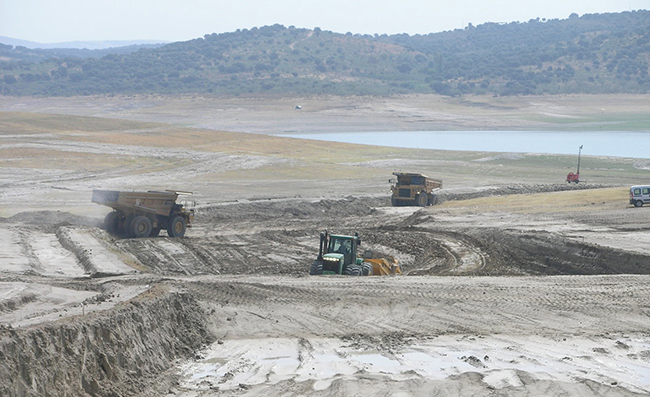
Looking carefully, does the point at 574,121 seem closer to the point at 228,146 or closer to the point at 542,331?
the point at 228,146

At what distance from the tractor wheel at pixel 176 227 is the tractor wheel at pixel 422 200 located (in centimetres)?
1545

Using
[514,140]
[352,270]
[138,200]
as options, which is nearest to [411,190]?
[138,200]

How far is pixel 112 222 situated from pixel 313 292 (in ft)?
45.2

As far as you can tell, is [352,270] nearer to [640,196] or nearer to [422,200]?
[640,196]

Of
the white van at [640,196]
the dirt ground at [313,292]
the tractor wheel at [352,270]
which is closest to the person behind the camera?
the dirt ground at [313,292]

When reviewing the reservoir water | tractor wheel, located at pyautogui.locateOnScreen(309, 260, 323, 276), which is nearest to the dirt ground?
tractor wheel, located at pyautogui.locateOnScreen(309, 260, 323, 276)

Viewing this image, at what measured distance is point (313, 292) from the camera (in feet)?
58.1

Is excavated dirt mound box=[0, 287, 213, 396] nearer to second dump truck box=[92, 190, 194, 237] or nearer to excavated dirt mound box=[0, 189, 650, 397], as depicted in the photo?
excavated dirt mound box=[0, 189, 650, 397]

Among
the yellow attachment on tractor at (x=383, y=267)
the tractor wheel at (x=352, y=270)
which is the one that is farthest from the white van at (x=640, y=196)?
the tractor wheel at (x=352, y=270)

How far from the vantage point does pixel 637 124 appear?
385 feet

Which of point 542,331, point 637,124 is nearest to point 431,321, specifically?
point 542,331

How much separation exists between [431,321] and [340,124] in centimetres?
10091

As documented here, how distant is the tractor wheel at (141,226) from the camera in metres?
→ 28.8

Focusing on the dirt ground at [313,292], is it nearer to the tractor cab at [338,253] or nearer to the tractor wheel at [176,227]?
the tractor wheel at [176,227]
